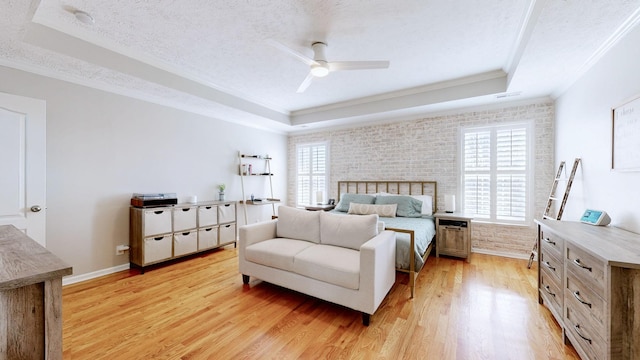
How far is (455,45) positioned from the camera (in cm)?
273

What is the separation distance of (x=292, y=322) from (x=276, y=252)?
73cm

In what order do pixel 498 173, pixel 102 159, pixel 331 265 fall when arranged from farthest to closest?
pixel 498 173, pixel 102 159, pixel 331 265

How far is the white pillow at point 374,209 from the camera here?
4207 millimetres

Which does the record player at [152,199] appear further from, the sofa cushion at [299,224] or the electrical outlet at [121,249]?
the sofa cushion at [299,224]

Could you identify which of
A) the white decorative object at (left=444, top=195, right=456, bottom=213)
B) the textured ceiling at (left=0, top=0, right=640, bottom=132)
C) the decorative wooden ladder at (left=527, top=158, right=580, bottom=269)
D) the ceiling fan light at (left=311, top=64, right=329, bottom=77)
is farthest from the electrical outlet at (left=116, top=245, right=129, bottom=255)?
the decorative wooden ladder at (left=527, top=158, right=580, bottom=269)

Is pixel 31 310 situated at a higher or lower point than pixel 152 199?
lower

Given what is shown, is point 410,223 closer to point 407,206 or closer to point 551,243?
point 407,206

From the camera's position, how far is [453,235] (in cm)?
392

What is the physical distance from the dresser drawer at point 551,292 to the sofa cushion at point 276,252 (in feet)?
7.41

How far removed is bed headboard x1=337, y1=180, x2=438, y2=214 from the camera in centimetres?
456

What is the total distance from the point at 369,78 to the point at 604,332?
3384mm

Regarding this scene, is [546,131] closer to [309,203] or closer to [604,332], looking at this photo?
[604,332]

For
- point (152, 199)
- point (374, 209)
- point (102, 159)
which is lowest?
point (374, 209)

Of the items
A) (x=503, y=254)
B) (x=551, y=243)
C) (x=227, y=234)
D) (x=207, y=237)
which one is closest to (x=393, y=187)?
(x=503, y=254)
